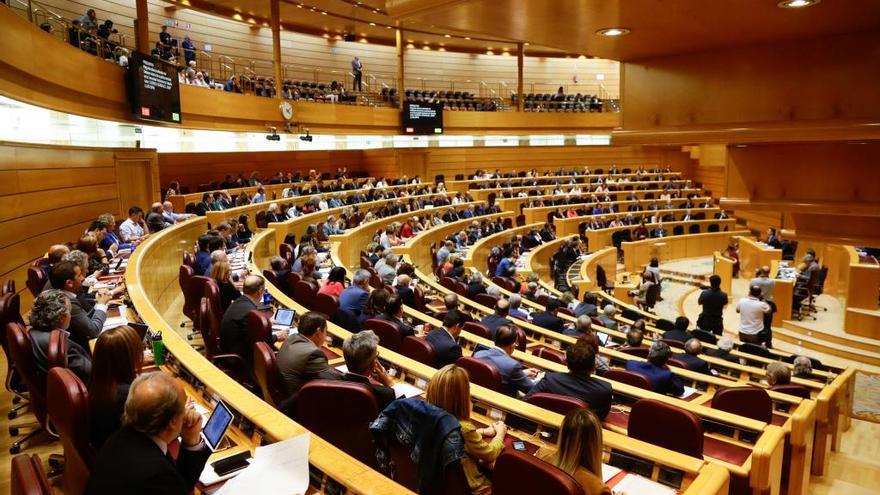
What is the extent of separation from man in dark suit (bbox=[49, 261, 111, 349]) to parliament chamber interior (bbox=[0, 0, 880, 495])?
0.6 inches

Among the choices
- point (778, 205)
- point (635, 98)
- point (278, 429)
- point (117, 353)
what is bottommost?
point (278, 429)

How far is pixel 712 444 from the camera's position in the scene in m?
3.20

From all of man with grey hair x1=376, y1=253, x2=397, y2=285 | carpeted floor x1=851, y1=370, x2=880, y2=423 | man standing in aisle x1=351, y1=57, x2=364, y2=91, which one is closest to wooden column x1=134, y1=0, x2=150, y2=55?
man with grey hair x1=376, y1=253, x2=397, y2=285

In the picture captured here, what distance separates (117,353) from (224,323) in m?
1.61

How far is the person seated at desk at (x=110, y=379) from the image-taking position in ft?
7.97

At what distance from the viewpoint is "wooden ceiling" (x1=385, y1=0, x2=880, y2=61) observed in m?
2.09

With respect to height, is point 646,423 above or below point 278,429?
below

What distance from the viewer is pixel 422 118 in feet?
64.0

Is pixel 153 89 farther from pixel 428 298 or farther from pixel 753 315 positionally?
pixel 753 315

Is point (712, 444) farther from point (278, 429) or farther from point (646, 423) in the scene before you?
point (278, 429)

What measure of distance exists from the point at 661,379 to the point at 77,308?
3.94 meters

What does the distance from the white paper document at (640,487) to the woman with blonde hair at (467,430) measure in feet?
1.61

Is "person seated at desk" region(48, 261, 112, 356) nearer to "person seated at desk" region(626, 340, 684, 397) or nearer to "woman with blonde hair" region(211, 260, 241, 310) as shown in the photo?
"woman with blonde hair" region(211, 260, 241, 310)

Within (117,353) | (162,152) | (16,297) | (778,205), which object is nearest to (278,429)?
(117,353)
